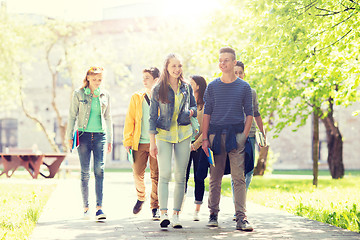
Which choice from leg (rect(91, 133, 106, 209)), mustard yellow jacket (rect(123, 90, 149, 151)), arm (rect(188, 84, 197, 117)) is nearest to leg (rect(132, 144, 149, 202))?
mustard yellow jacket (rect(123, 90, 149, 151))

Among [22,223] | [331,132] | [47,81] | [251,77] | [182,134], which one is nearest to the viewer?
[182,134]

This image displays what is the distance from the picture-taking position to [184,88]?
6.73 metres

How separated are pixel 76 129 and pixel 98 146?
0.37m

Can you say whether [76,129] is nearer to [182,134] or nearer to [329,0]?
[182,134]

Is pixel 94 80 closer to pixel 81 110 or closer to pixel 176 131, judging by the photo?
pixel 81 110

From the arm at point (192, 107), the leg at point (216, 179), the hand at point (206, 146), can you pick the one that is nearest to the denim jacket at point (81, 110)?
the arm at point (192, 107)

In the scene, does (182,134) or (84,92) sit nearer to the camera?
(182,134)

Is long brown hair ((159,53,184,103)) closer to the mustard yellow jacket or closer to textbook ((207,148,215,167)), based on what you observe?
textbook ((207,148,215,167))

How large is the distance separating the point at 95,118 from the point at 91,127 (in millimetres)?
144

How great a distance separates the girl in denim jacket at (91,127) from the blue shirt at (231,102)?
1.65 m

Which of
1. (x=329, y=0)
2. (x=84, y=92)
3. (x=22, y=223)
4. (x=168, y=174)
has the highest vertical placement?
(x=329, y=0)

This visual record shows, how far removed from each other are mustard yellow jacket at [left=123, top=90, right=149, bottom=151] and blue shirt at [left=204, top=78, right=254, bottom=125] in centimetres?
125

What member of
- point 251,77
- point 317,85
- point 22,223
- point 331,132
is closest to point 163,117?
point 22,223

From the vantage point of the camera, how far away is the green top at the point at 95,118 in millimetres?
7528
